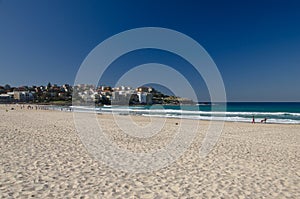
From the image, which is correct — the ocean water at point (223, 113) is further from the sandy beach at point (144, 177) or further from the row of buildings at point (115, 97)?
the row of buildings at point (115, 97)

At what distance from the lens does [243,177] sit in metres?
4.25

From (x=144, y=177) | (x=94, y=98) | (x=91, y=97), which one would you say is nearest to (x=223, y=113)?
(x=144, y=177)

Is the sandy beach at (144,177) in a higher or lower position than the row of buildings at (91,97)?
lower

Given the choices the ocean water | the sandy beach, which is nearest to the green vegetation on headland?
the ocean water

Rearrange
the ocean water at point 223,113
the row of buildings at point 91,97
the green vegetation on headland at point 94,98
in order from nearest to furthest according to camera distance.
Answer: the ocean water at point 223,113
the green vegetation on headland at point 94,98
the row of buildings at point 91,97

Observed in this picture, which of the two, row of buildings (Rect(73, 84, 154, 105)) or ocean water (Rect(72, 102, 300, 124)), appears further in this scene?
row of buildings (Rect(73, 84, 154, 105))

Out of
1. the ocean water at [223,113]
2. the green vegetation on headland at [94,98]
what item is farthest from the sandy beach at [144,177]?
the green vegetation on headland at [94,98]

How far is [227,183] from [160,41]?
10.2 m

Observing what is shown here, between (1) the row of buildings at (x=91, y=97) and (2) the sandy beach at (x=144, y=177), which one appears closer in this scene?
(2) the sandy beach at (x=144, y=177)

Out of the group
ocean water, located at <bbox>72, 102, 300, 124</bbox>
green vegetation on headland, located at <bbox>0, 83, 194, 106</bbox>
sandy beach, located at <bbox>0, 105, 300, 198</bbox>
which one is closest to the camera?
sandy beach, located at <bbox>0, 105, 300, 198</bbox>

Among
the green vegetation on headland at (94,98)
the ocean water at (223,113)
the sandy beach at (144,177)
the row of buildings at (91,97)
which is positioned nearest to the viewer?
the sandy beach at (144,177)

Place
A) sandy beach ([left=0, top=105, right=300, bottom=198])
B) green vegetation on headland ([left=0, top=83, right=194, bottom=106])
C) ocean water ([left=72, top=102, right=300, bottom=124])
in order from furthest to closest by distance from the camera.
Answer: green vegetation on headland ([left=0, top=83, right=194, bottom=106])
ocean water ([left=72, top=102, right=300, bottom=124])
sandy beach ([left=0, top=105, right=300, bottom=198])

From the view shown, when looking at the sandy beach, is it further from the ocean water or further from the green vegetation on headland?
the green vegetation on headland

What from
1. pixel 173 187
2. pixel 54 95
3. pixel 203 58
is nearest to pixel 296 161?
pixel 173 187
